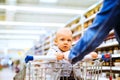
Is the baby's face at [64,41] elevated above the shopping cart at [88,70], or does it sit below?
above

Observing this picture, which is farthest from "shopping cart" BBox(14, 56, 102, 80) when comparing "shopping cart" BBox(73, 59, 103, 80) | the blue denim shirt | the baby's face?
the blue denim shirt

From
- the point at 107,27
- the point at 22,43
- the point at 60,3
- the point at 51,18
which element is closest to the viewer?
the point at 107,27

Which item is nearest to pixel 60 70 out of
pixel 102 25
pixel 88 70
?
pixel 88 70

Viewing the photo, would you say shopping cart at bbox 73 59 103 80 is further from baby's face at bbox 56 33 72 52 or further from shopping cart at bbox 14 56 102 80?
baby's face at bbox 56 33 72 52

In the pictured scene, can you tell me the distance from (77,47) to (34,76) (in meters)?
0.91

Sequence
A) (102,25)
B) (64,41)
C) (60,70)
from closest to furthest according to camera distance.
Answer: (102,25)
(60,70)
(64,41)

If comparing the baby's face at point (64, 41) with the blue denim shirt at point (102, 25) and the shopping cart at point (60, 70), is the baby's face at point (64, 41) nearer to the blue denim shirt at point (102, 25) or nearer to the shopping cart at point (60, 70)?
the shopping cart at point (60, 70)

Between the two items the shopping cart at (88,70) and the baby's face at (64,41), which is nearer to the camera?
the shopping cart at (88,70)

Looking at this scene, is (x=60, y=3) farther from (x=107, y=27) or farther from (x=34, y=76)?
(x=107, y=27)

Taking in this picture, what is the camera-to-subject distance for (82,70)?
1921 millimetres

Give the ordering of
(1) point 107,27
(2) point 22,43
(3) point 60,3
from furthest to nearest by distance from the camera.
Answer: (2) point 22,43 < (3) point 60,3 < (1) point 107,27

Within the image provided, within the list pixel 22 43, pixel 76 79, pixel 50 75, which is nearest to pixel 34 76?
pixel 50 75

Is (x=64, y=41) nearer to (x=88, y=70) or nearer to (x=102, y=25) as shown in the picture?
(x=88, y=70)

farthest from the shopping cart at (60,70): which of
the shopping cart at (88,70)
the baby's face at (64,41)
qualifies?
the baby's face at (64,41)
